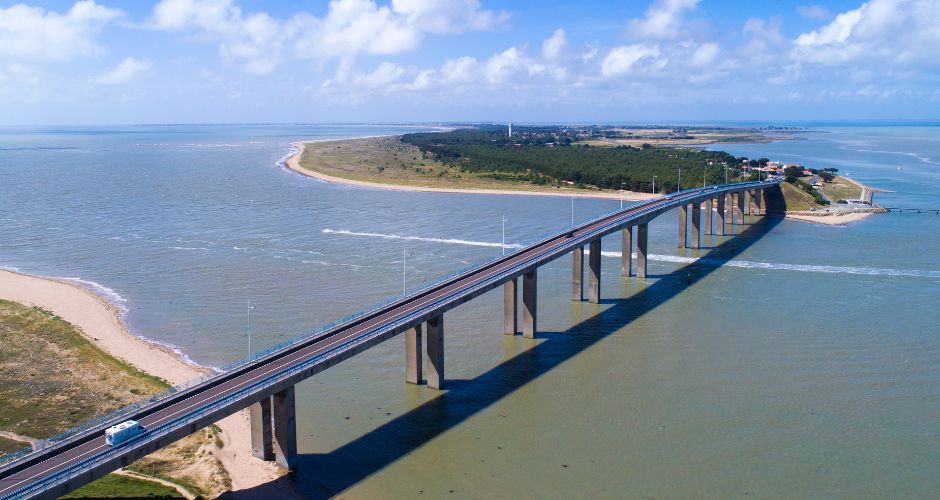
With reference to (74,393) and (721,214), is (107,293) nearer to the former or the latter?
(74,393)

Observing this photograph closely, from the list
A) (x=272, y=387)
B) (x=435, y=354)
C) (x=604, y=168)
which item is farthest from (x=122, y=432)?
(x=604, y=168)

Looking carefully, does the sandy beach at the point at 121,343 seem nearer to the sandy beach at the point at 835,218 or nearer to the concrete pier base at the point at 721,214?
the concrete pier base at the point at 721,214

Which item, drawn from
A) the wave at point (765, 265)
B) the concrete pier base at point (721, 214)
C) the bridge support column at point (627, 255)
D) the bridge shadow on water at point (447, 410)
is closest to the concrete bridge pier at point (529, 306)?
the bridge shadow on water at point (447, 410)

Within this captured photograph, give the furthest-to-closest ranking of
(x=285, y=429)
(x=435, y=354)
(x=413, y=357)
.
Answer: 1. (x=413, y=357)
2. (x=435, y=354)
3. (x=285, y=429)

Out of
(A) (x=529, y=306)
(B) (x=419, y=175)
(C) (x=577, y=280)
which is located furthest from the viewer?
(B) (x=419, y=175)

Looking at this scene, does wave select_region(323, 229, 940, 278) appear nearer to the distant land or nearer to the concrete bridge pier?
the concrete bridge pier

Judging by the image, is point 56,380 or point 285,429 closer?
point 285,429

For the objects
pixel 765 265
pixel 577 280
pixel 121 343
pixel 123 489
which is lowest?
pixel 123 489

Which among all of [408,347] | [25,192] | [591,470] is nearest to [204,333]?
[408,347]

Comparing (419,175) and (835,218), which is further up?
(419,175)
